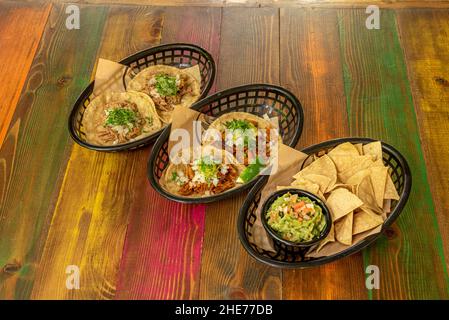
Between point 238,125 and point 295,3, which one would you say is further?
point 295,3

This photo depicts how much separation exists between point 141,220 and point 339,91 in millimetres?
1333

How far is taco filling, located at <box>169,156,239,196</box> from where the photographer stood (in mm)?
2260

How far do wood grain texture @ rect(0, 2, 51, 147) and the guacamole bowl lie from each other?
1562mm

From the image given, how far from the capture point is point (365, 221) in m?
1.96

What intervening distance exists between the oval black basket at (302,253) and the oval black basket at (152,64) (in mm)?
613

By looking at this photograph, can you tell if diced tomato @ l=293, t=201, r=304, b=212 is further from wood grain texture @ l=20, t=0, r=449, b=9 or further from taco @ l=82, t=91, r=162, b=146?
wood grain texture @ l=20, t=0, r=449, b=9

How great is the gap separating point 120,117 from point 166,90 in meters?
0.28

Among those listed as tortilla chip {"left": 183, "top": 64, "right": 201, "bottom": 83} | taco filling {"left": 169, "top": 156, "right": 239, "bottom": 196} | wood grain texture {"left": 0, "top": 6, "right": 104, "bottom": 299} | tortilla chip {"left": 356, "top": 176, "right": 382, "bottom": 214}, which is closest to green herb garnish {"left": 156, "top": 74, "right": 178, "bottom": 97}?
tortilla chip {"left": 183, "top": 64, "right": 201, "bottom": 83}

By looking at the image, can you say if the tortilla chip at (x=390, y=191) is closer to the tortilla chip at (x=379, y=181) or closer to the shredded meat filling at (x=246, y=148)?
the tortilla chip at (x=379, y=181)

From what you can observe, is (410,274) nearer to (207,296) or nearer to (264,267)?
(264,267)

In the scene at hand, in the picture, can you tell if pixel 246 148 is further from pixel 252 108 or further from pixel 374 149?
pixel 374 149

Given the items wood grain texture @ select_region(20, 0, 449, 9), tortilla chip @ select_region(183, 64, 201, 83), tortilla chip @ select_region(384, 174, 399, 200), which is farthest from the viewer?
wood grain texture @ select_region(20, 0, 449, 9)

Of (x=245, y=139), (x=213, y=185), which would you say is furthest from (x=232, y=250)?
(x=245, y=139)
